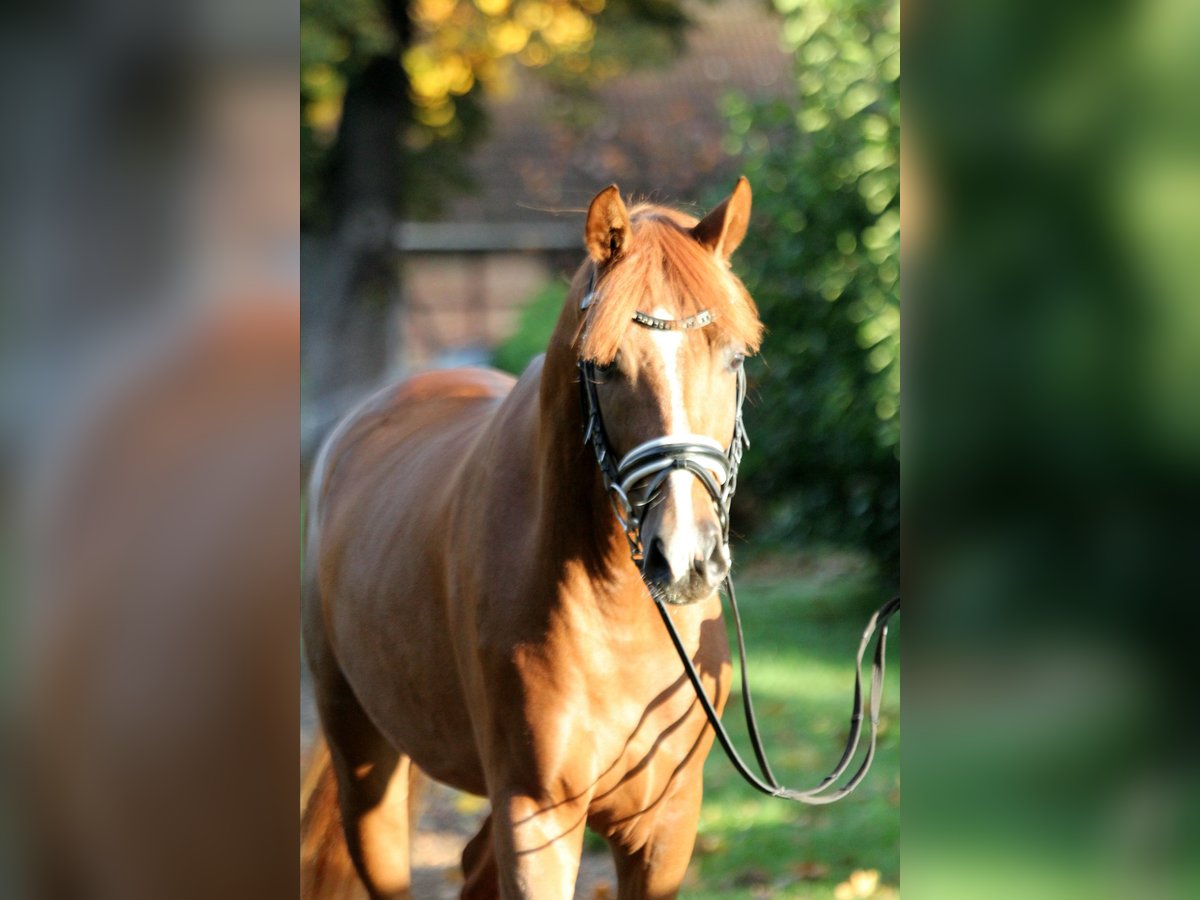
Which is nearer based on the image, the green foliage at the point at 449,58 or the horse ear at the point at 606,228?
the horse ear at the point at 606,228

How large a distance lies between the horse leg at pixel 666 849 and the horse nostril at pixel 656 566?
0.66m

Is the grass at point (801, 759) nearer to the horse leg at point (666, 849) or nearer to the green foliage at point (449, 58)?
the horse leg at point (666, 849)

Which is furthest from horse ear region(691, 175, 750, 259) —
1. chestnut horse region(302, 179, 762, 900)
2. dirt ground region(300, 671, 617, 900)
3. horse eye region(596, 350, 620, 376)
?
dirt ground region(300, 671, 617, 900)

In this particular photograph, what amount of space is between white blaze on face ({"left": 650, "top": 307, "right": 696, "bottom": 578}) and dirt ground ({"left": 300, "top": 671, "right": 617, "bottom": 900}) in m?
1.79

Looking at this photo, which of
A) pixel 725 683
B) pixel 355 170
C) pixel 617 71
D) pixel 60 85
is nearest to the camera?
pixel 60 85

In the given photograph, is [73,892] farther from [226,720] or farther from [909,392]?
[909,392]

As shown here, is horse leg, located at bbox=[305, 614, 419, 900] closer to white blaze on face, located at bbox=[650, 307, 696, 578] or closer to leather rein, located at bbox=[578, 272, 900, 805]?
leather rein, located at bbox=[578, 272, 900, 805]

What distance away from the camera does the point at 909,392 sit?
122 cm

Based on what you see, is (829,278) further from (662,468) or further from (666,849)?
(662,468)

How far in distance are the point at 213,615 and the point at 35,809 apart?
30 centimetres

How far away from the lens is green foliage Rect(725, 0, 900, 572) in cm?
404

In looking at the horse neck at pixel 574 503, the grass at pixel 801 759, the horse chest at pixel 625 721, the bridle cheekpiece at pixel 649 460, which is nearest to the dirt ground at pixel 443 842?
the grass at pixel 801 759

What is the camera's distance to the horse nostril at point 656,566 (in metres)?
1.80

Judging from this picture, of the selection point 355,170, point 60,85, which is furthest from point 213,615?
point 355,170
